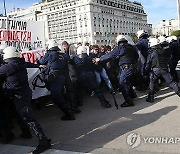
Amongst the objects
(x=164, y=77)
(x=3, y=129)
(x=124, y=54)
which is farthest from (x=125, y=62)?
(x=3, y=129)

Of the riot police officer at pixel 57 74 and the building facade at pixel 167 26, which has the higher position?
the building facade at pixel 167 26

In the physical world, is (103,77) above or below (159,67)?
below

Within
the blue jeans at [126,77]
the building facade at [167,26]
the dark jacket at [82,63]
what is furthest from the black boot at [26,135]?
the building facade at [167,26]

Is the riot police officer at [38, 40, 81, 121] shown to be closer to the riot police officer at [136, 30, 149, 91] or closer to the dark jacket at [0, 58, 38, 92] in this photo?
the dark jacket at [0, 58, 38, 92]

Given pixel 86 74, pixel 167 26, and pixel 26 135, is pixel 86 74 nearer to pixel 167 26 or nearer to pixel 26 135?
pixel 26 135

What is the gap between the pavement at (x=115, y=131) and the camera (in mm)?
4981

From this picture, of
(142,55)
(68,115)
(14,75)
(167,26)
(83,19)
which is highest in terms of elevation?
(83,19)

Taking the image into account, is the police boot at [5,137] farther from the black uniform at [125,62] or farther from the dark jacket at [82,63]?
the black uniform at [125,62]

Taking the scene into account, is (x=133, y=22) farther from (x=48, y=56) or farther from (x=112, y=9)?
(x=48, y=56)

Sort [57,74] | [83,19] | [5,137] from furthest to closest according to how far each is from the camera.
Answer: [83,19] → [57,74] → [5,137]

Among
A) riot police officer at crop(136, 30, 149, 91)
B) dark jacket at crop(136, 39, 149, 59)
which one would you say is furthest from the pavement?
dark jacket at crop(136, 39, 149, 59)

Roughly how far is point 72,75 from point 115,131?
2.91m

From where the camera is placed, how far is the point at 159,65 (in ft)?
25.6

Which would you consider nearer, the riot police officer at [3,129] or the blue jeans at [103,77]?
the riot police officer at [3,129]
